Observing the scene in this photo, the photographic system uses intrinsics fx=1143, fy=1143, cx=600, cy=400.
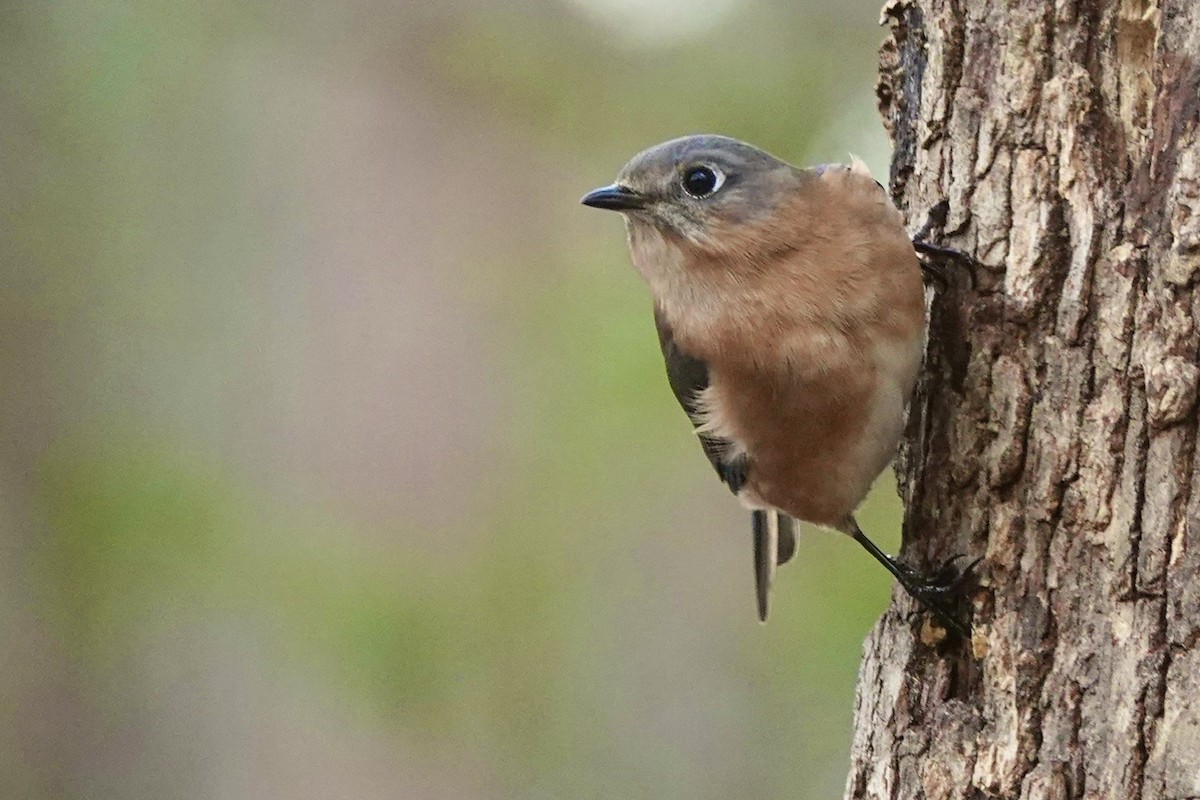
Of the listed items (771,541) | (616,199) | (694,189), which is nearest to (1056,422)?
(694,189)

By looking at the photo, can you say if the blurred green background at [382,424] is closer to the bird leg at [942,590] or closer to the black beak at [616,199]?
the black beak at [616,199]

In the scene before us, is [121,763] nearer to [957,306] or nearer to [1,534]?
[1,534]

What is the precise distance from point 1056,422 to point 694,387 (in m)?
0.97

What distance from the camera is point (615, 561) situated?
6555mm

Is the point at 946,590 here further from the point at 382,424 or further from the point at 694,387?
the point at 382,424

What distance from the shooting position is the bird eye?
10.0ft

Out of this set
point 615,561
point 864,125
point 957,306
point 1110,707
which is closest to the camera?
point 1110,707

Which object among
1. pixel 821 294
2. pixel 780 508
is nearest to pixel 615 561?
pixel 780 508

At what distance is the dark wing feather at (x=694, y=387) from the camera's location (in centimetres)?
300

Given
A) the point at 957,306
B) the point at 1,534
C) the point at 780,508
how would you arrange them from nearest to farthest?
the point at 957,306 < the point at 780,508 < the point at 1,534

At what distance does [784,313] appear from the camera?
2775mm

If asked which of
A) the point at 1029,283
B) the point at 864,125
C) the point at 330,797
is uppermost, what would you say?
the point at 864,125

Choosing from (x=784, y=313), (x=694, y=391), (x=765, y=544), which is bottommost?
(x=765, y=544)

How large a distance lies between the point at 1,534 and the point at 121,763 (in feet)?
4.65
